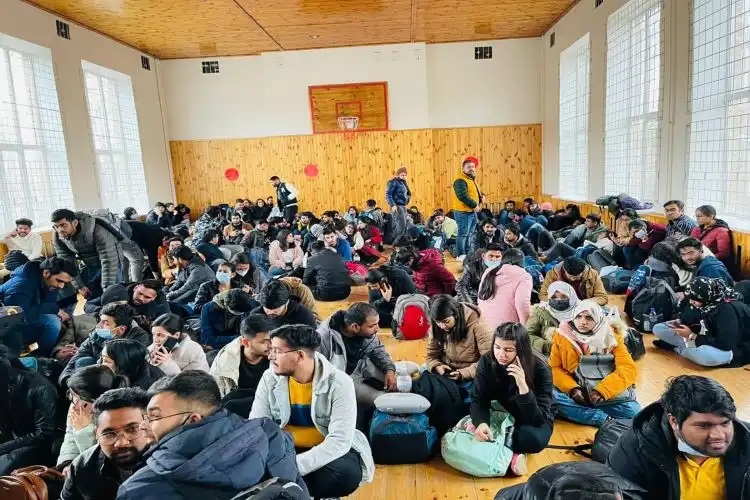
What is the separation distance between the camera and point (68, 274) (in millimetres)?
4598

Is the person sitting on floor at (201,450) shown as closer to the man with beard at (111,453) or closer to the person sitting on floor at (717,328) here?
the man with beard at (111,453)

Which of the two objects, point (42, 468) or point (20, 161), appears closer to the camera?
point (42, 468)

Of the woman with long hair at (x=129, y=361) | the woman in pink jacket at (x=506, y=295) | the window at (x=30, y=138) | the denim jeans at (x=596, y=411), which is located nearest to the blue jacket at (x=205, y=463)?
the woman with long hair at (x=129, y=361)

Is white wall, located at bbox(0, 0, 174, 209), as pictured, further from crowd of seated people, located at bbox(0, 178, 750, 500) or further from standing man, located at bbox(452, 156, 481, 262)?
standing man, located at bbox(452, 156, 481, 262)

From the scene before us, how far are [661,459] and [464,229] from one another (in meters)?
7.61

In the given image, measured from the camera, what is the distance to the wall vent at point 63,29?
374 inches

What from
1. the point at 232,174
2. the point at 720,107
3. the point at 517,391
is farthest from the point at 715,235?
the point at 232,174

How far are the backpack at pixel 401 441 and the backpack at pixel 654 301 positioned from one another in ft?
9.86

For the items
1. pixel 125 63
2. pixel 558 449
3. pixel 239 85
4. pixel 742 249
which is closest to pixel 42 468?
pixel 558 449

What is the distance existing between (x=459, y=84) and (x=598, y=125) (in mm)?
4604

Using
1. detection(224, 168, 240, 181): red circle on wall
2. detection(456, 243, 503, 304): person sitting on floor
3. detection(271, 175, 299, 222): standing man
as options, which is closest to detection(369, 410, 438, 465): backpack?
detection(456, 243, 503, 304): person sitting on floor

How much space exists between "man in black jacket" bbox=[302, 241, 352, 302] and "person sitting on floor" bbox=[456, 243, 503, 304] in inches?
72.9

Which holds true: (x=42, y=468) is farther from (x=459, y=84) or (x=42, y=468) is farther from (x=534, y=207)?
(x=459, y=84)

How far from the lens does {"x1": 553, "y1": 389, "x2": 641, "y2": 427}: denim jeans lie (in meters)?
3.40
